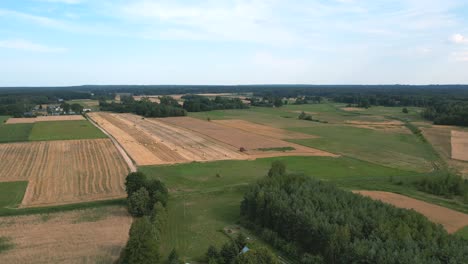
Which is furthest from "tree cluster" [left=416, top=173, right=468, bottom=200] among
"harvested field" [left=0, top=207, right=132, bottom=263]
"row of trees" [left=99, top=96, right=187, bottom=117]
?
"row of trees" [left=99, top=96, right=187, bottom=117]

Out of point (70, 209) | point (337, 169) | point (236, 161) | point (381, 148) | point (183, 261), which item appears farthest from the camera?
point (381, 148)

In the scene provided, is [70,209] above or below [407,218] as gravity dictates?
below

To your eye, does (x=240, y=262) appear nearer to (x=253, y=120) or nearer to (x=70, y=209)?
(x=70, y=209)

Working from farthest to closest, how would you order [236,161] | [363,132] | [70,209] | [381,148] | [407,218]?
[363,132] < [381,148] < [236,161] < [70,209] < [407,218]

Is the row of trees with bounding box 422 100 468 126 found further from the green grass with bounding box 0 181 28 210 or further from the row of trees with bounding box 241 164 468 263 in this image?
the green grass with bounding box 0 181 28 210

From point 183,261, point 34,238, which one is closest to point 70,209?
point 34,238

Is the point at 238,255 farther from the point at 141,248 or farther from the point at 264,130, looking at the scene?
the point at 264,130

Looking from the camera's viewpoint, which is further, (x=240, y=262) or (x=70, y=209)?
(x=70, y=209)
